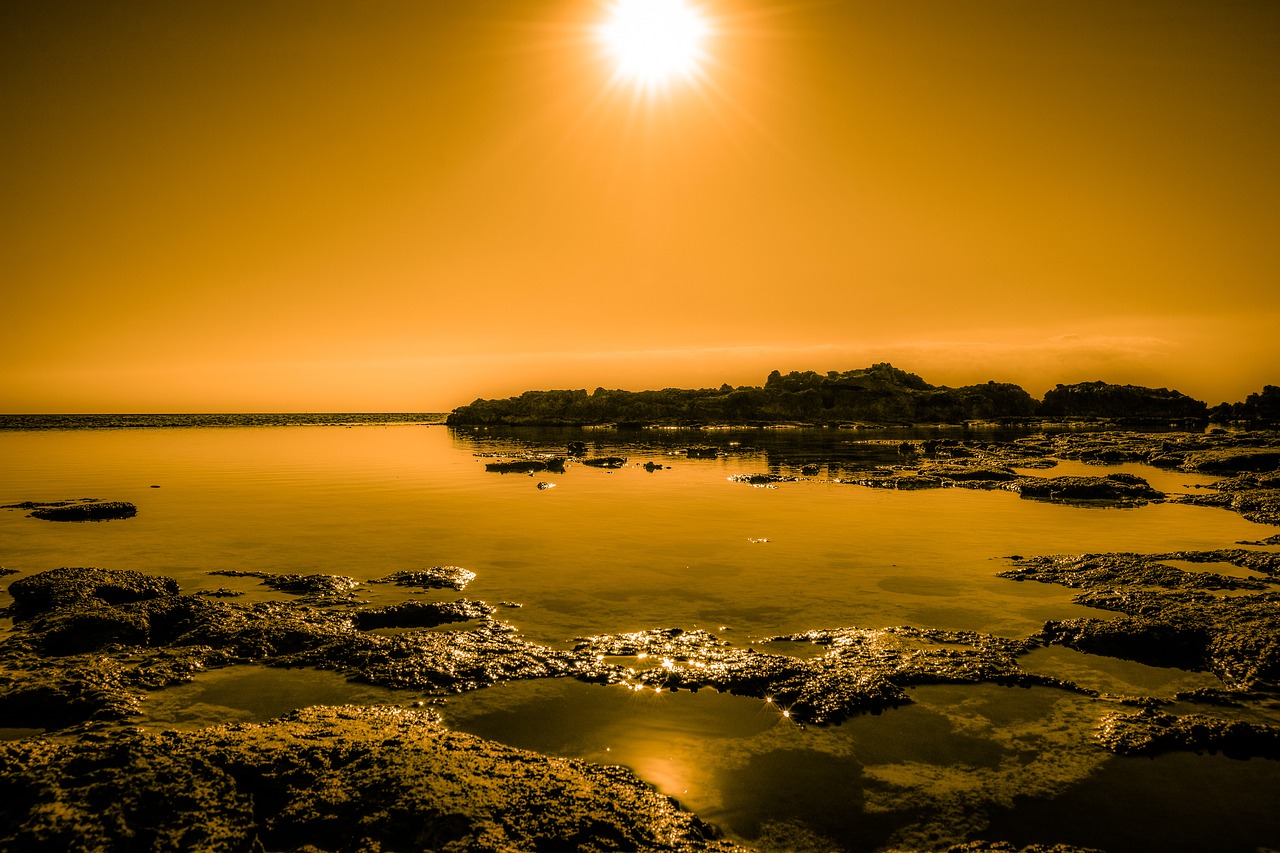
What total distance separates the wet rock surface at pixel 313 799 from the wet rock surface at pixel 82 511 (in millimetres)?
20145

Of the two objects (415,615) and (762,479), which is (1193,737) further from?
(762,479)

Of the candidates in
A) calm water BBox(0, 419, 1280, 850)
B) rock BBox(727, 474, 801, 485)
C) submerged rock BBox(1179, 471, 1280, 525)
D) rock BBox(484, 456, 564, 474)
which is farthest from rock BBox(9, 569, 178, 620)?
submerged rock BBox(1179, 471, 1280, 525)

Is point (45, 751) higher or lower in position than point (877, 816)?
higher

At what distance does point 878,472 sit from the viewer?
32375 mm

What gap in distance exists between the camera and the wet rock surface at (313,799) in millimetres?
4000

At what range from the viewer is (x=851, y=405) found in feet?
431

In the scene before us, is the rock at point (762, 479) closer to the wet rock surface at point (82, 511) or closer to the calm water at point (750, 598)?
the calm water at point (750, 598)

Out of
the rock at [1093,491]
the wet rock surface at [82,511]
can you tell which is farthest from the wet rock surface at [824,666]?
the wet rock surface at [82,511]

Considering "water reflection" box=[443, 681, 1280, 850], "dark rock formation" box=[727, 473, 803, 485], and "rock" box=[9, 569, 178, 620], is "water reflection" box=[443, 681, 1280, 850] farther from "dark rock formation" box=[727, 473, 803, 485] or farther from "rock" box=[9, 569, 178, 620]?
"dark rock formation" box=[727, 473, 803, 485]

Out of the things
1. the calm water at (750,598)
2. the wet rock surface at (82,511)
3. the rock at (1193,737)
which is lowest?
the calm water at (750,598)

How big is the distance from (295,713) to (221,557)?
10.6 meters

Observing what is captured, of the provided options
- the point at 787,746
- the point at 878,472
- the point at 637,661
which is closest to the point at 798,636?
the point at 637,661

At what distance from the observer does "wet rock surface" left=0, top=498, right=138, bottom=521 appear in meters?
19.9

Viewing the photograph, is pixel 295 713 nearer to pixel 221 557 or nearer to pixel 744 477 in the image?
pixel 221 557
